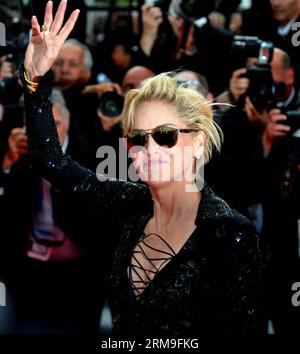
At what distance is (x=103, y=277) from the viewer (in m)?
3.41

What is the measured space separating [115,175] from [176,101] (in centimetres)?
113

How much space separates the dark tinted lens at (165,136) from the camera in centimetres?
182

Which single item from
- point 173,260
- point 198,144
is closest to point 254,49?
point 198,144

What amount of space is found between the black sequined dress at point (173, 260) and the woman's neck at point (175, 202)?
0.04 meters

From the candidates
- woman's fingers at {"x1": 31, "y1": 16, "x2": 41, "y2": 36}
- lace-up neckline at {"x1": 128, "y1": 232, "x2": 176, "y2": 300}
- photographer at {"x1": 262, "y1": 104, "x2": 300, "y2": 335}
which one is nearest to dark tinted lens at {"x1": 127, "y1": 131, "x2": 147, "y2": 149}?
lace-up neckline at {"x1": 128, "y1": 232, "x2": 176, "y2": 300}

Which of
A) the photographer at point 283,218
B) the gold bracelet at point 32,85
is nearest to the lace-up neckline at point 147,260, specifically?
the gold bracelet at point 32,85

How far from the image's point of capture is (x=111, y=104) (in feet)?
11.6

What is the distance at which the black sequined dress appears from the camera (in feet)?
5.55

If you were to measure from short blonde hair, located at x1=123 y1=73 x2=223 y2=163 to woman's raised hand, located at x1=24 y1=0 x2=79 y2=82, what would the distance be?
0.25 meters

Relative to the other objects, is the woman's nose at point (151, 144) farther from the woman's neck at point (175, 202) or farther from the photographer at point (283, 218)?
the photographer at point (283, 218)
